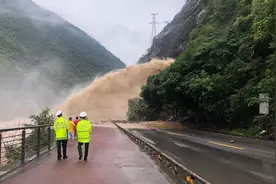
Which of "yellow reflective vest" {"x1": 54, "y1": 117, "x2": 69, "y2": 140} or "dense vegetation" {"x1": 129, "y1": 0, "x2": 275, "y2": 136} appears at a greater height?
"dense vegetation" {"x1": 129, "y1": 0, "x2": 275, "y2": 136}

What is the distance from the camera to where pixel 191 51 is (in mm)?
42500

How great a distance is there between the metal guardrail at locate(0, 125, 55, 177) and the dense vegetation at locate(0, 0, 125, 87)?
9761 centimetres

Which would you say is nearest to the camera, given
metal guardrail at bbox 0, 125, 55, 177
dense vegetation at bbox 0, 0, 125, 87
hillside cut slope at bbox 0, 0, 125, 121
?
metal guardrail at bbox 0, 125, 55, 177

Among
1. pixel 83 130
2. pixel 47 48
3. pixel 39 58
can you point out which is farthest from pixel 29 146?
pixel 47 48

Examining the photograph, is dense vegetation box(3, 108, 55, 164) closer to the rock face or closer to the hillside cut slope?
the rock face

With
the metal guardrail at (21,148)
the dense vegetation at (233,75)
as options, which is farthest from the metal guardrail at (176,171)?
the dense vegetation at (233,75)

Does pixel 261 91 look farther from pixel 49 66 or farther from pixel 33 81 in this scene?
pixel 49 66

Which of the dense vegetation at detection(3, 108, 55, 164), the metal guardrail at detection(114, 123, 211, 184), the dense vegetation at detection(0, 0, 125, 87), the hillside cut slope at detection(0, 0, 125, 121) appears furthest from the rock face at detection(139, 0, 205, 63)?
the metal guardrail at detection(114, 123, 211, 184)

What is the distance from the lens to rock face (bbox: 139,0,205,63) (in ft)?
233

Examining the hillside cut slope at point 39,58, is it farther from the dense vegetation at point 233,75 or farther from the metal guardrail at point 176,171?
the metal guardrail at point 176,171

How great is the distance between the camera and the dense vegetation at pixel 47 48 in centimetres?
12181

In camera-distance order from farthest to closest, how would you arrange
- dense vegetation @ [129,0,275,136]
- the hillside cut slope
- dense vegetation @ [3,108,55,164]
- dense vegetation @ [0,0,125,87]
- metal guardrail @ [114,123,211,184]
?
dense vegetation @ [0,0,125,87] → the hillside cut slope → dense vegetation @ [129,0,275,136] → dense vegetation @ [3,108,55,164] → metal guardrail @ [114,123,211,184]

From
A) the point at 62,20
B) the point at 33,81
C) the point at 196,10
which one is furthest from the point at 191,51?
the point at 62,20

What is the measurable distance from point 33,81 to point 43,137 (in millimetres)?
102777
